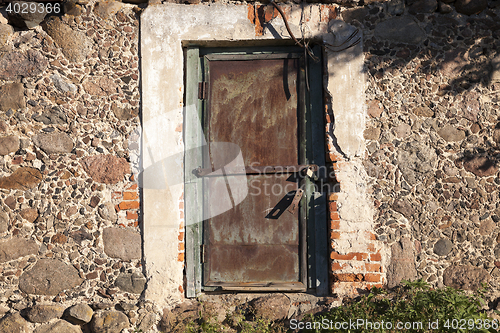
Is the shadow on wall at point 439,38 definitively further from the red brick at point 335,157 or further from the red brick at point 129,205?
the red brick at point 129,205

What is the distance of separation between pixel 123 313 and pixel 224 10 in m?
2.52

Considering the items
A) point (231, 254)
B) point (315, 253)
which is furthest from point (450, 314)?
point (231, 254)

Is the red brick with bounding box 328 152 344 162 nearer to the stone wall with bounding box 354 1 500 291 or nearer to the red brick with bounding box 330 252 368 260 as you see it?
the stone wall with bounding box 354 1 500 291

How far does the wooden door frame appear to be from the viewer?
297 cm

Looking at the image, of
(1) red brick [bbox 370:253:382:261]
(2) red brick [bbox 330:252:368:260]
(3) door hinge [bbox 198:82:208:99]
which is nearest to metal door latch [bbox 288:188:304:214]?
(2) red brick [bbox 330:252:368:260]

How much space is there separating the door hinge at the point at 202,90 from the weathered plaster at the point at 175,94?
0.52 feet

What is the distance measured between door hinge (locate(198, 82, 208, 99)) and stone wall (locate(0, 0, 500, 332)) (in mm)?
512

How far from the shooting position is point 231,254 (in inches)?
119

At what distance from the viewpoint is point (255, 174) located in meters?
3.04

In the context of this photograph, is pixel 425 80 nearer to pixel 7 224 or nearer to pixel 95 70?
pixel 95 70

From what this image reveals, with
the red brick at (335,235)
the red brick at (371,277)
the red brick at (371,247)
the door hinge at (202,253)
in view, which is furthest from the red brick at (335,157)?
the door hinge at (202,253)

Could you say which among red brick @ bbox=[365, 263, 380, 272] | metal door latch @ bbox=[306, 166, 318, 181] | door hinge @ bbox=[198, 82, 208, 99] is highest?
door hinge @ bbox=[198, 82, 208, 99]

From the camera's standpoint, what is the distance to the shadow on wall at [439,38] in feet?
9.78

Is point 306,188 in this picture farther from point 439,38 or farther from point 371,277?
point 439,38
